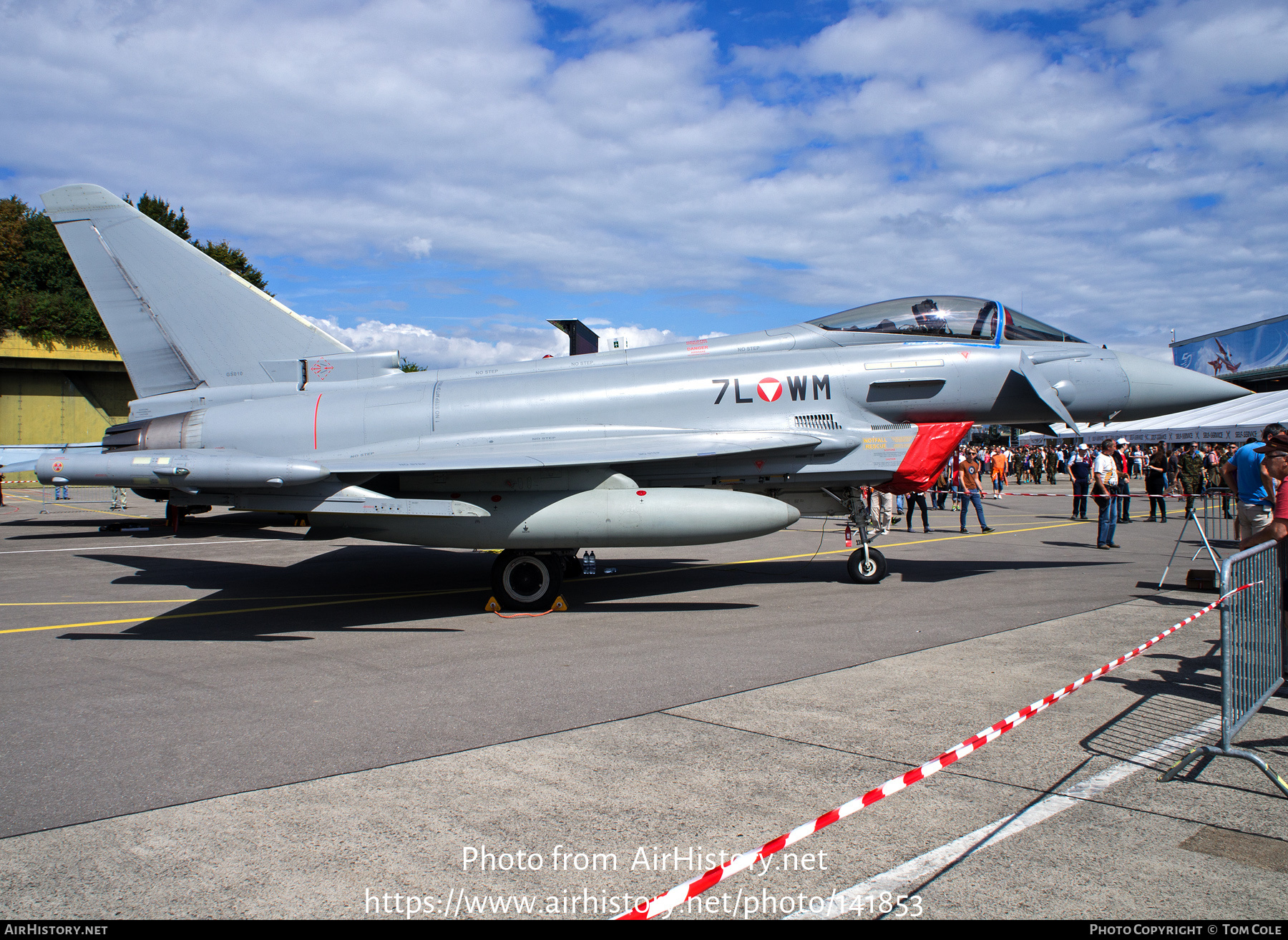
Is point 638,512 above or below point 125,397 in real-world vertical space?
below

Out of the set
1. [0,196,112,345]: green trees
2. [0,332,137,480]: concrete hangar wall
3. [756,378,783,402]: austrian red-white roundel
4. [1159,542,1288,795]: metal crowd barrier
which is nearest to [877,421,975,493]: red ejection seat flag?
[756,378,783,402]: austrian red-white roundel

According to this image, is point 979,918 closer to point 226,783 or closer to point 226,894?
point 226,894

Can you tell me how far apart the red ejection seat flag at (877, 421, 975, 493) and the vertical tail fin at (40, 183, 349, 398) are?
26.6 feet

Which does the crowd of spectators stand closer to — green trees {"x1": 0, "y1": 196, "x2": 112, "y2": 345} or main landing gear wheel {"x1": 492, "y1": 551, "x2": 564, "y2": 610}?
main landing gear wheel {"x1": 492, "y1": 551, "x2": 564, "y2": 610}

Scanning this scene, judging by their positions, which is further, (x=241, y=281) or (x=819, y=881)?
(x=241, y=281)

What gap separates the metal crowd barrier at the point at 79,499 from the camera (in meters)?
23.1

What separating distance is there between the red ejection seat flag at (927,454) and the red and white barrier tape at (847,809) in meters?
4.21

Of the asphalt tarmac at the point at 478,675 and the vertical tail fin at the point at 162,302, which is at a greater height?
the vertical tail fin at the point at 162,302

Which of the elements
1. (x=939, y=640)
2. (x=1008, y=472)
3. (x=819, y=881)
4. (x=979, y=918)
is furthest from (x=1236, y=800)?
(x=1008, y=472)

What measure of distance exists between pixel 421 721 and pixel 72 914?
2.27 meters

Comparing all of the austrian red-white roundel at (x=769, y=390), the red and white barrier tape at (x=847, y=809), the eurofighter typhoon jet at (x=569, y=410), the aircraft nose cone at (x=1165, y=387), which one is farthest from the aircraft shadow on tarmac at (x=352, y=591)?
the aircraft nose cone at (x=1165, y=387)

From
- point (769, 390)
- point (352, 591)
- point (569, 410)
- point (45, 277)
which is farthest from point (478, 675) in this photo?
point (45, 277)

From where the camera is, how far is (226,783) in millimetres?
3984

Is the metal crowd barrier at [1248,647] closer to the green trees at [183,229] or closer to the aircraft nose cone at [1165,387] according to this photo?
the aircraft nose cone at [1165,387]
